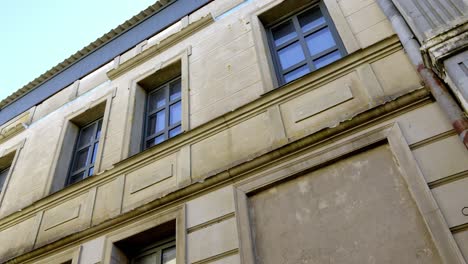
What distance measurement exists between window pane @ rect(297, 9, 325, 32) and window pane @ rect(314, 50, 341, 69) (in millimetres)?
873

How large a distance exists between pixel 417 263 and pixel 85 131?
7.61m

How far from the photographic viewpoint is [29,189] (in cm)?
776

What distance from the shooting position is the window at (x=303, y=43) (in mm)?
5988

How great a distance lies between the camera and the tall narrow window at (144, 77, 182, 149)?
7.04 metres

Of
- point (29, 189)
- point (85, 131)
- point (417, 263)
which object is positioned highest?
point (85, 131)

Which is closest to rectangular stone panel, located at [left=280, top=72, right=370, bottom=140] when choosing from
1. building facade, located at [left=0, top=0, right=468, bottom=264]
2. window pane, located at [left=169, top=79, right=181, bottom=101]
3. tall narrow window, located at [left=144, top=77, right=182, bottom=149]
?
building facade, located at [left=0, top=0, right=468, bottom=264]

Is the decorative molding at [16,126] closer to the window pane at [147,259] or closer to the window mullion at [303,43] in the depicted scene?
the window pane at [147,259]

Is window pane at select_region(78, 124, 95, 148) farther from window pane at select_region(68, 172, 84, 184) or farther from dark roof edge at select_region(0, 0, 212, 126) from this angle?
dark roof edge at select_region(0, 0, 212, 126)

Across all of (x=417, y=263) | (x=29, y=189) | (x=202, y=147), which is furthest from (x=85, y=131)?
(x=417, y=263)

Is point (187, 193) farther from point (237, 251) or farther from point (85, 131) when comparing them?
point (85, 131)

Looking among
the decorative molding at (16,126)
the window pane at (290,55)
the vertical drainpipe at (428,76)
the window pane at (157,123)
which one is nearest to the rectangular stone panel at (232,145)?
the window pane at (290,55)

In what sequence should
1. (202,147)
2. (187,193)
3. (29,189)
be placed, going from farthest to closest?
(29,189)
(202,147)
(187,193)

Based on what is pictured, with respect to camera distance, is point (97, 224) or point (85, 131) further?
point (85, 131)

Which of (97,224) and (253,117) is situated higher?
(253,117)
